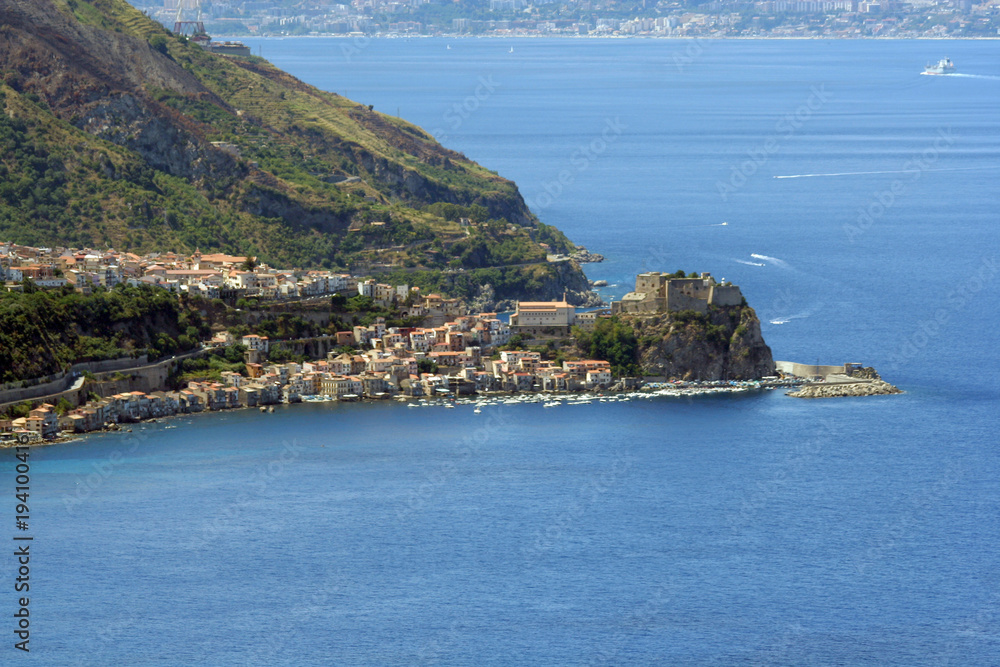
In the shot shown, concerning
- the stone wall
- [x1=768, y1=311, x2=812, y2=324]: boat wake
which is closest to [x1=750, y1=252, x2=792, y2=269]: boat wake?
[x1=768, y1=311, x2=812, y2=324]: boat wake

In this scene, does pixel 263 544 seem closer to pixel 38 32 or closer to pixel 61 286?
pixel 61 286

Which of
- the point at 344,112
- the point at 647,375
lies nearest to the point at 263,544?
the point at 647,375

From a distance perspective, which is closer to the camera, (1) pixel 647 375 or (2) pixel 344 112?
(1) pixel 647 375
